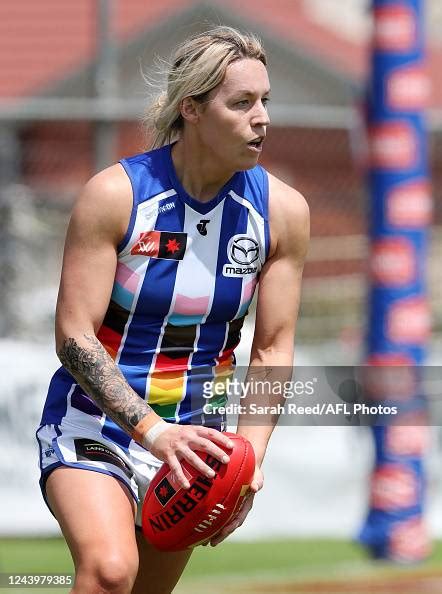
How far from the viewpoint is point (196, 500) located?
12.2 ft

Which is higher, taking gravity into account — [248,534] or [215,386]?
[248,534]

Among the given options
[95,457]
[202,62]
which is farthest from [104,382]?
[202,62]

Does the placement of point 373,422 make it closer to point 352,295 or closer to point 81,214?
point 352,295

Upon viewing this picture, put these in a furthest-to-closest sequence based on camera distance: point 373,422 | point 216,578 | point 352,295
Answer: point 352,295, point 373,422, point 216,578

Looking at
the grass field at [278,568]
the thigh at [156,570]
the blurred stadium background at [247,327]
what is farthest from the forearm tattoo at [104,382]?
the blurred stadium background at [247,327]

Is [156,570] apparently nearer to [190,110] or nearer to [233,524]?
[233,524]

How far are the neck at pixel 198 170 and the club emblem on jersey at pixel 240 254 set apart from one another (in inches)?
6.7

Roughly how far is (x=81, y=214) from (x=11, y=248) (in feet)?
15.8

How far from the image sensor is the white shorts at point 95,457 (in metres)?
3.83

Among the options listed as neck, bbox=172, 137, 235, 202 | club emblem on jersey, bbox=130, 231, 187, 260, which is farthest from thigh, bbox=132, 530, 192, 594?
neck, bbox=172, 137, 235, 202

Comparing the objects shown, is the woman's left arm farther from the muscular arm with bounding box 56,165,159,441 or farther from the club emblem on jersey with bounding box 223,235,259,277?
the muscular arm with bounding box 56,165,159,441

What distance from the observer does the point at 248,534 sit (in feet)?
27.2

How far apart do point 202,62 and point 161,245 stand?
0.58 meters

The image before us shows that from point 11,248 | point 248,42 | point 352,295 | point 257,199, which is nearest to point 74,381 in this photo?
point 257,199
